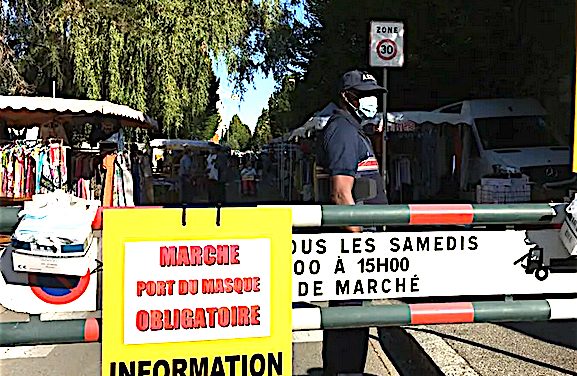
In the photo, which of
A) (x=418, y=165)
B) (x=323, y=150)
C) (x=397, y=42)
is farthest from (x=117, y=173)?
(x=418, y=165)

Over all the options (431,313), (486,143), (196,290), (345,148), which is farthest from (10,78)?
(431,313)

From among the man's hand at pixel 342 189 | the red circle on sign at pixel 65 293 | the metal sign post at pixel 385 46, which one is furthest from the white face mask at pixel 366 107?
the metal sign post at pixel 385 46

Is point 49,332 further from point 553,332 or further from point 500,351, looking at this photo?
point 553,332

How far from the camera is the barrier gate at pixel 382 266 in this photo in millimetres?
3006

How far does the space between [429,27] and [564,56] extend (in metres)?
3.65

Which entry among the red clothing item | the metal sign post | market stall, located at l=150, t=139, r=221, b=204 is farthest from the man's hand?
market stall, located at l=150, t=139, r=221, b=204

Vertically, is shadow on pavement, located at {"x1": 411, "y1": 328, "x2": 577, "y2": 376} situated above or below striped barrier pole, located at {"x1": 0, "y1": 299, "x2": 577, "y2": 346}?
below

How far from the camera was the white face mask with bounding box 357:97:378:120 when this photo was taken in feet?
15.1

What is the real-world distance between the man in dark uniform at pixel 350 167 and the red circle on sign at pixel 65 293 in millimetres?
1692

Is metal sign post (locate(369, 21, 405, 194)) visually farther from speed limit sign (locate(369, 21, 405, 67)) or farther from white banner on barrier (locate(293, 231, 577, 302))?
white banner on barrier (locate(293, 231, 577, 302))

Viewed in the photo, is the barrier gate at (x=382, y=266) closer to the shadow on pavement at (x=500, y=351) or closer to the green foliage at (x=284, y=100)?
the shadow on pavement at (x=500, y=351)

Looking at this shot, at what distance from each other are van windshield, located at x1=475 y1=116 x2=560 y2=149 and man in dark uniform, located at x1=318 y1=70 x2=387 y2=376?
11.0 meters

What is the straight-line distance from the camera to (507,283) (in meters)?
3.45

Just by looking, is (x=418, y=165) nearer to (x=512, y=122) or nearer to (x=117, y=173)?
(x=512, y=122)
